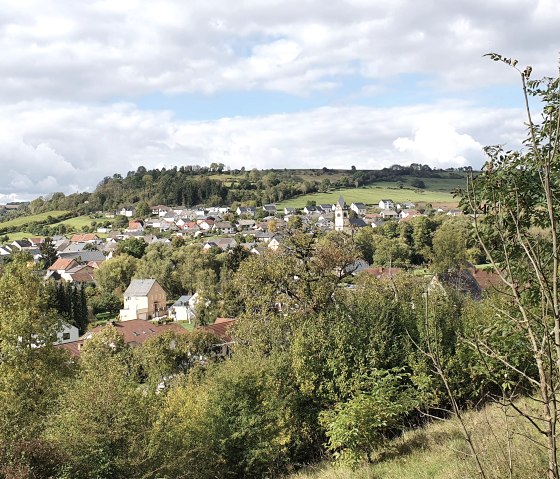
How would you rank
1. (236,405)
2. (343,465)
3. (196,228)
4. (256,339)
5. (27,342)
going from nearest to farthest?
(343,465) → (236,405) → (27,342) → (256,339) → (196,228)

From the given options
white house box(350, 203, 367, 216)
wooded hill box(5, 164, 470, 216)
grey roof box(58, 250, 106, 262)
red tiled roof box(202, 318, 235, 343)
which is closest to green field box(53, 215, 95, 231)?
wooded hill box(5, 164, 470, 216)

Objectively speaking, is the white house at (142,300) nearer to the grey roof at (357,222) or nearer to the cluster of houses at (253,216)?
the cluster of houses at (253,216)

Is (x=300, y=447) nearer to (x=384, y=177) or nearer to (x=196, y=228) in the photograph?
(x=196, y=228)

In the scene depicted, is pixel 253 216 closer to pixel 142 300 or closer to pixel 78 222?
pixel 78 222

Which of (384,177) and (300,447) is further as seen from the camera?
(384,177)

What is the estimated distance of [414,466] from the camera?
9.73 meters

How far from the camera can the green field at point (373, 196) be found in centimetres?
14500

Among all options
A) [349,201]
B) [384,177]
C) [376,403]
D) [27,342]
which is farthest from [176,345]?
[384,177]

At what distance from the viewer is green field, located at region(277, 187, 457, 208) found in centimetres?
14500

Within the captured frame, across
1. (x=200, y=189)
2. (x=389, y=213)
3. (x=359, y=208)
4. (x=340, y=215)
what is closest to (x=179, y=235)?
(x=340, y=215)

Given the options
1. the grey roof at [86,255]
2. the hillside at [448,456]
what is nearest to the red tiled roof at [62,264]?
the grey roof at [86,255]

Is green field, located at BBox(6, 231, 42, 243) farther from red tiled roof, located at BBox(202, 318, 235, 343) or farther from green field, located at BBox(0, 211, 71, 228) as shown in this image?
red tiled roof, located at BBox(202, 318, 235, 343)

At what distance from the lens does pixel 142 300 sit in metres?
60.8

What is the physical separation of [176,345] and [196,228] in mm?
87305
